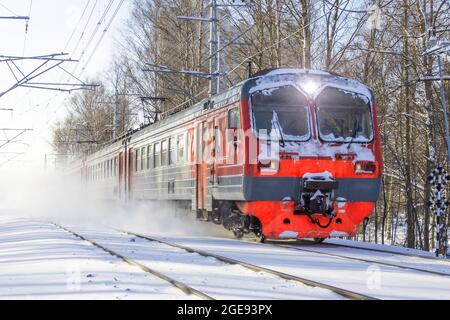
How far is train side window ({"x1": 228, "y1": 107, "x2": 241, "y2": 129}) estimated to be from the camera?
12.0m

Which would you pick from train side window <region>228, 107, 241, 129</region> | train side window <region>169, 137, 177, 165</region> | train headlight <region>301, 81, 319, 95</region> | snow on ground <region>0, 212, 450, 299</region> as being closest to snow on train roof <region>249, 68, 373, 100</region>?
train headlight <region>301, 81, 319, 95</region>

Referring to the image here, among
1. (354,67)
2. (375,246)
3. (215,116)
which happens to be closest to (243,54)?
(354,67)

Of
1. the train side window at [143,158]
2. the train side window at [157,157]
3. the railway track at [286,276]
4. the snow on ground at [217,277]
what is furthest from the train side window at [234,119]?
the train side window at [143,158]

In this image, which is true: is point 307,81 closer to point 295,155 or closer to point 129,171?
point 295,155

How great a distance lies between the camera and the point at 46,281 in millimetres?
7648

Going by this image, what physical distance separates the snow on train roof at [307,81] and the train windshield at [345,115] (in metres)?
0.10

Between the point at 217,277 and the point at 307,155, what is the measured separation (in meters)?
4.49

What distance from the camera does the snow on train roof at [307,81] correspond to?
12.0 metres

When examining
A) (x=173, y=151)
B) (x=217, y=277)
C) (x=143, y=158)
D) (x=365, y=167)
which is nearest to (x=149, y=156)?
(x=143, y=158)

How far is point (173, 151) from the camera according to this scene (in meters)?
16.7

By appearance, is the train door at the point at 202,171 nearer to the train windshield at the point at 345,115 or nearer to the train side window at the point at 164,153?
the train windshield at the point at 345,115

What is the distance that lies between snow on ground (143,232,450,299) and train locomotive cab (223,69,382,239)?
80 cm

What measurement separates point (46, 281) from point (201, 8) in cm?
2574

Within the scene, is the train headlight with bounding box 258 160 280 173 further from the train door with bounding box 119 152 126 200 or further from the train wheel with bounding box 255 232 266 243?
the train door with bounding box 119 152 126 200
